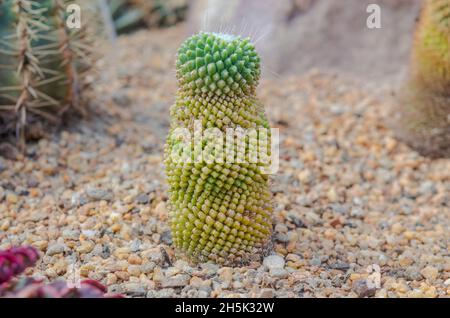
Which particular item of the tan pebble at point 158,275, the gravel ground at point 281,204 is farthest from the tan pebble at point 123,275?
the tan pebble at point 158,275

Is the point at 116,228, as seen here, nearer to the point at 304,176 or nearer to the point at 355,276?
the point at 355,276

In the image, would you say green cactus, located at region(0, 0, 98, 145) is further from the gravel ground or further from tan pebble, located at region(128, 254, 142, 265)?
tan pebble, located at region(128, 254, 142, 265)

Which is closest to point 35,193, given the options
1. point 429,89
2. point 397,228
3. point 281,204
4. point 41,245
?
point 41,245

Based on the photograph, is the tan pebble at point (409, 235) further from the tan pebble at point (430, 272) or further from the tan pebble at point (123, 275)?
the tan pebble at point (123, 275)

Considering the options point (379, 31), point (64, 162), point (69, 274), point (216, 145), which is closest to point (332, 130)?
point (379, 31)

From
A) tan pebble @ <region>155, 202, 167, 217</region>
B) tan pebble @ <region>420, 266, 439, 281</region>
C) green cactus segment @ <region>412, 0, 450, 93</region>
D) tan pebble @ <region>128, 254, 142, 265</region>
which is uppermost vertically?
green cactus segment @ <region>412, 0, 450, 93</region>

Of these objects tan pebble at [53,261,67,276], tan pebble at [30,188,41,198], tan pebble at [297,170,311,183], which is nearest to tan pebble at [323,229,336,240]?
tan pebble at [297,170,311,183]
